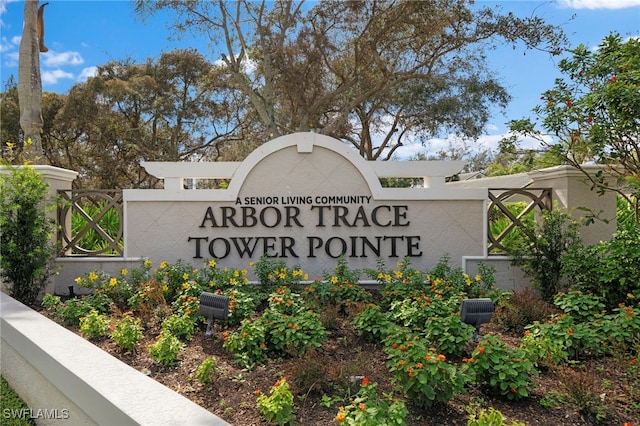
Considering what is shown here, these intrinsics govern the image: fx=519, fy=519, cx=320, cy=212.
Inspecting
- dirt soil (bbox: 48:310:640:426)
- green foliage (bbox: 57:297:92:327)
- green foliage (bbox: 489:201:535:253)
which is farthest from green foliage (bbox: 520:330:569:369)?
green foliage (bbox: 57:297:92:327)

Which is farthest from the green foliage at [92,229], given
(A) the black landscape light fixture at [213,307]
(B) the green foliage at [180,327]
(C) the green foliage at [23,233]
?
(A) the black landscape light fixture at [213,307]

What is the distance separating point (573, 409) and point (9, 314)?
16.9ft

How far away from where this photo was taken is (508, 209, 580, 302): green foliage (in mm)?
6914

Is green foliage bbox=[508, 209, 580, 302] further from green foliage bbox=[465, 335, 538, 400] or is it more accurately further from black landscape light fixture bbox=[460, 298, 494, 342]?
green foliage bbox=[465, 335, 538, 400]

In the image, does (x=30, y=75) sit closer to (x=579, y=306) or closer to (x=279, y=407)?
(x=279, y=407)

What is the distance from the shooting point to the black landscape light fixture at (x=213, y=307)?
4910 mm

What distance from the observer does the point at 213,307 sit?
16.3 ft

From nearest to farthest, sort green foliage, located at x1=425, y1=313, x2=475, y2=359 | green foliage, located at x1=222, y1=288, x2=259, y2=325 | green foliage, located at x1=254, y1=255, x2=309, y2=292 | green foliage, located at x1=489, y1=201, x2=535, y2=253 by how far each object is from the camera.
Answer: green foliage, located at x1=425, y1=313, x2=475, y2=359
green foliage, located at x1=222, y1=288, x2=259, y2=325
green foliage, located at x1=254, y1=255, x2=309, y2=292
green foliage, located at x1=489, y1=201, x2=535, y2=253

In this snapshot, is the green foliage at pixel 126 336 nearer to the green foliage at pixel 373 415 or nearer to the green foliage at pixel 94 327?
the green foliage at pixel 94 327

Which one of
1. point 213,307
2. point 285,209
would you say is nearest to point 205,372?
point 213,307

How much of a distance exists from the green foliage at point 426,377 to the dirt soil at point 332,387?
0.13 metres

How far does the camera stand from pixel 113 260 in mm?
7469

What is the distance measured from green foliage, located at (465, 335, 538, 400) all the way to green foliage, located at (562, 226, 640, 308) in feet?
7.66

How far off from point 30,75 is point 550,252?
1277 centimetres
